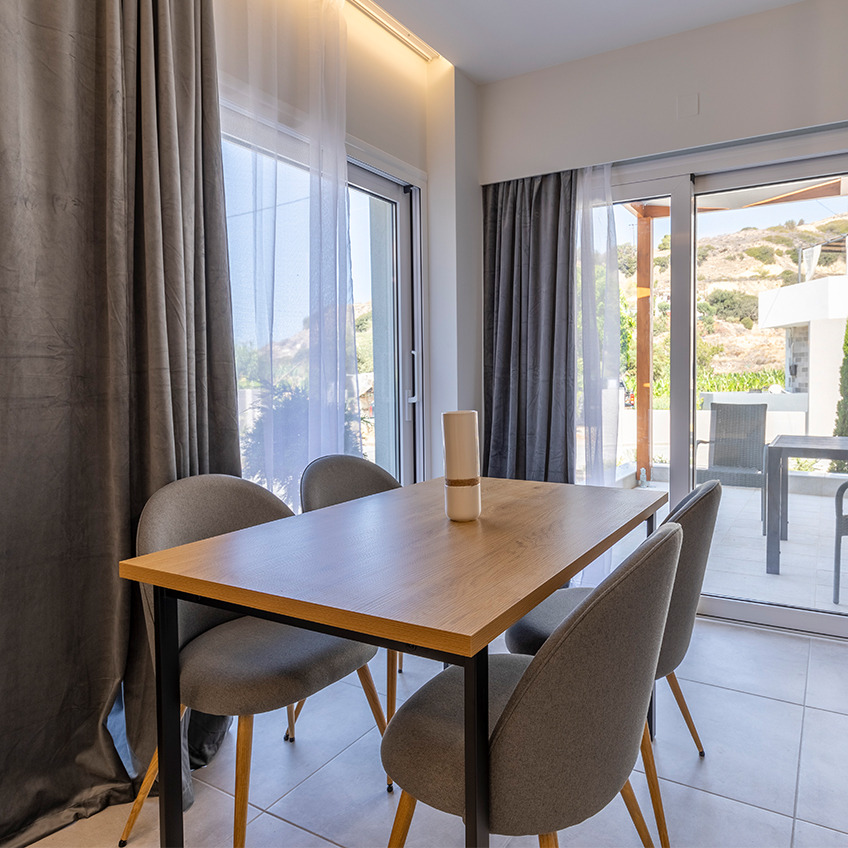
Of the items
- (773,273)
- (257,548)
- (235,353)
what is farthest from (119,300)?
(773,273)

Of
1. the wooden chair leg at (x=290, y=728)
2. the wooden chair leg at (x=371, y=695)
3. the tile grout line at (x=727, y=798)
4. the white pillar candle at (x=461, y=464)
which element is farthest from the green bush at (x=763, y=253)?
the wooden chair leg at (x=290, y=728)

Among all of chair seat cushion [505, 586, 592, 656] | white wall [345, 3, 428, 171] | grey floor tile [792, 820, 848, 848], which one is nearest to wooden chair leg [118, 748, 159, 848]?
chair seat cushion [505, 586, 592, 656]

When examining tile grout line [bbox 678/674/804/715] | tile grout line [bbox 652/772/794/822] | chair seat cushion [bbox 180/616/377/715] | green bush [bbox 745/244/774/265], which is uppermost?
green bush [bbox 745/244/774/265]

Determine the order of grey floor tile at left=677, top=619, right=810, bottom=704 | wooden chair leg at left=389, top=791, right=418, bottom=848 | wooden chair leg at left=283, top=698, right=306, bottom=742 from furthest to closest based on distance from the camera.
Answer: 1. grey floor tile at left=677, top=619, right=810, bottom=704
2. wooden chair leg at left=283, top=698, right=306, bottom=742
3. wooden chair leg at left=389, top=791, right=418, bottom=848

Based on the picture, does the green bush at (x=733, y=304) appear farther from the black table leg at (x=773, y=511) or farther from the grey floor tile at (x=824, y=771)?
the grey floor tile at (x=824, y=771)

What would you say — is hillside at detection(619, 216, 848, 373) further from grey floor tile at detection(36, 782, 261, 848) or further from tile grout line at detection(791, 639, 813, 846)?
grey floor tile at detection(36, 782, 261, 848)

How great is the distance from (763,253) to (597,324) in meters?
0.76

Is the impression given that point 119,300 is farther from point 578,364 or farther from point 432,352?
point 578,364

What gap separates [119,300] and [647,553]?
4.71ft

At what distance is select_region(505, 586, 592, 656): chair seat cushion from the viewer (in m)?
1.63

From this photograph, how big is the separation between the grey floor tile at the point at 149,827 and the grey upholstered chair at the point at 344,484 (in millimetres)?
532

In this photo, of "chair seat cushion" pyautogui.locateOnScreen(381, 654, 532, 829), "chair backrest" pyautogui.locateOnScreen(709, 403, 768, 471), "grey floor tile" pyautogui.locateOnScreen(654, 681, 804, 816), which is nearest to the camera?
"chair seat cushion" pyautogui.locateOnScreen(381, 654, 532, 829)

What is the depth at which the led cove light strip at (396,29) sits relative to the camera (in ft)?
8.97

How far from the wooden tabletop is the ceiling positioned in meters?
2.05
